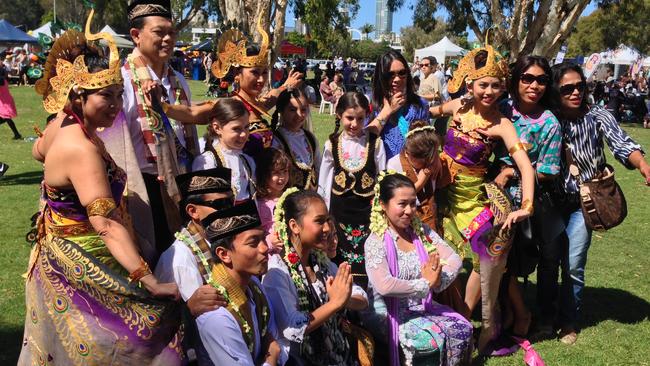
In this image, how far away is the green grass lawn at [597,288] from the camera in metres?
4.62

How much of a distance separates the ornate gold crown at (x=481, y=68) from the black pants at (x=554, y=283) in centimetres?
138

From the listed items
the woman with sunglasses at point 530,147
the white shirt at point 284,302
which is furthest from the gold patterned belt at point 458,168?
the white shirt at point 284,302

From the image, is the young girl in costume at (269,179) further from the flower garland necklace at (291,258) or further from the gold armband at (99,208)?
the gold armband at (99,208)

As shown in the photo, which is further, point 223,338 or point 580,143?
point 580,143

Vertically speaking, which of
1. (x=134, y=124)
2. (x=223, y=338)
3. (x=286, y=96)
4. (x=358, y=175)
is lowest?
(x=223, y=338)

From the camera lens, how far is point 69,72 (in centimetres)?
308

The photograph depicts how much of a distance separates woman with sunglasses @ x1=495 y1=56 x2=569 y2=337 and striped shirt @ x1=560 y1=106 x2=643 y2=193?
0.19m

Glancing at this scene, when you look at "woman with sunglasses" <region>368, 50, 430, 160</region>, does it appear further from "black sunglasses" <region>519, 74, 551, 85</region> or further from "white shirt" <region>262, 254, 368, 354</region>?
"white shirt" <region>262, 254, 368, 354</region>

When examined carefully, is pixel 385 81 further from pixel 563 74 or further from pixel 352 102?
pixel 563 74

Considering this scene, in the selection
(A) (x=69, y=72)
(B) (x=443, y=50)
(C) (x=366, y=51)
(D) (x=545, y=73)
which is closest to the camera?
(A) (x=69, y=72)

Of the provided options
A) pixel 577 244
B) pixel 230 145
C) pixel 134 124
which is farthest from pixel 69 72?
pixel 577 244

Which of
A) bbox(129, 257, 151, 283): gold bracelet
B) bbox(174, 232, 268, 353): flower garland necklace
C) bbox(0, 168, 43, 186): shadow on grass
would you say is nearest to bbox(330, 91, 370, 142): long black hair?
bbox(174, 232, 268, 353): flower garland necklace

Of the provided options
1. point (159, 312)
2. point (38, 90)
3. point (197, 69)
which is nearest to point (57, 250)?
point (159, 312)

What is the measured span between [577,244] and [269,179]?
7.87 ft
